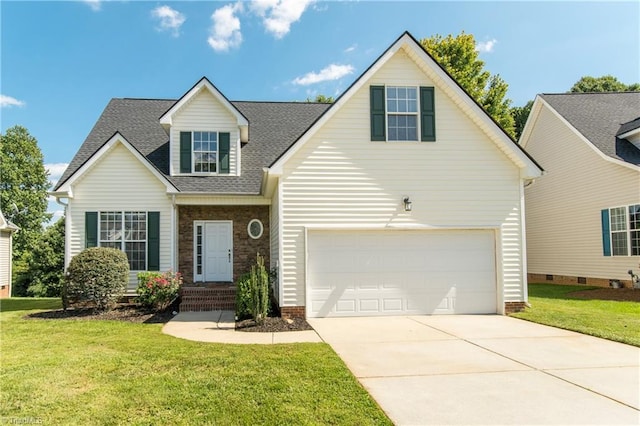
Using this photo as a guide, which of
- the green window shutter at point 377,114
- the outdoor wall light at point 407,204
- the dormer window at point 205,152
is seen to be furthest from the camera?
the dormer window at point 205,152

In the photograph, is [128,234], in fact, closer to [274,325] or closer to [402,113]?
[274,325]

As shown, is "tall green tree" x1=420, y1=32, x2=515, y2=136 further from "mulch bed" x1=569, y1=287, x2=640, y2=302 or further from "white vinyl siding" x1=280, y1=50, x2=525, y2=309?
"white vinyl siding" x1=280, y1=50, x2=525, y2=309

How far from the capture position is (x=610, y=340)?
287 inches

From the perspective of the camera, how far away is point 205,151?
1385cm

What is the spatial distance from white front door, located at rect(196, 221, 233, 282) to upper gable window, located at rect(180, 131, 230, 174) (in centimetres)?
187

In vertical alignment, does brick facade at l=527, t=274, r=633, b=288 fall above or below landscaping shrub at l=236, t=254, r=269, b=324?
below

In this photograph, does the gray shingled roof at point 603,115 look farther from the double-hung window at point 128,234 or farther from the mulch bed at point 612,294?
the double-hung window at point 128,234

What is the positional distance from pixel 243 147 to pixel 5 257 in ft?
46.3

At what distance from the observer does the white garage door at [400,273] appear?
1008 cm

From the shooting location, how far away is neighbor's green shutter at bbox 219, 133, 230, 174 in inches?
543

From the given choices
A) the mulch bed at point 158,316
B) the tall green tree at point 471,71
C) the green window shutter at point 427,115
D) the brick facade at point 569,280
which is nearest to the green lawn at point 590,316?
the mulch bed at point 158,316

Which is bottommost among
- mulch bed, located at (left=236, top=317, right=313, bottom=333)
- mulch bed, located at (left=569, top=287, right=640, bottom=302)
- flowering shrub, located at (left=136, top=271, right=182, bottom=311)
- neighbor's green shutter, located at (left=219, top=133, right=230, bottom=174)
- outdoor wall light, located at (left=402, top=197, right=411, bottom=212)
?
mulch bed, located at (left=569, top=287, right=640, bottom=302)

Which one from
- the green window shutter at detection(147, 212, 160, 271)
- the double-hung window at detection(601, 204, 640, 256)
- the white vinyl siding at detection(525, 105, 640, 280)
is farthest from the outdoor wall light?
the double-hung window at detection(601, 204, 640, 256)

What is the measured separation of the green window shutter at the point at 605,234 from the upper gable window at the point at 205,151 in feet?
46.6
